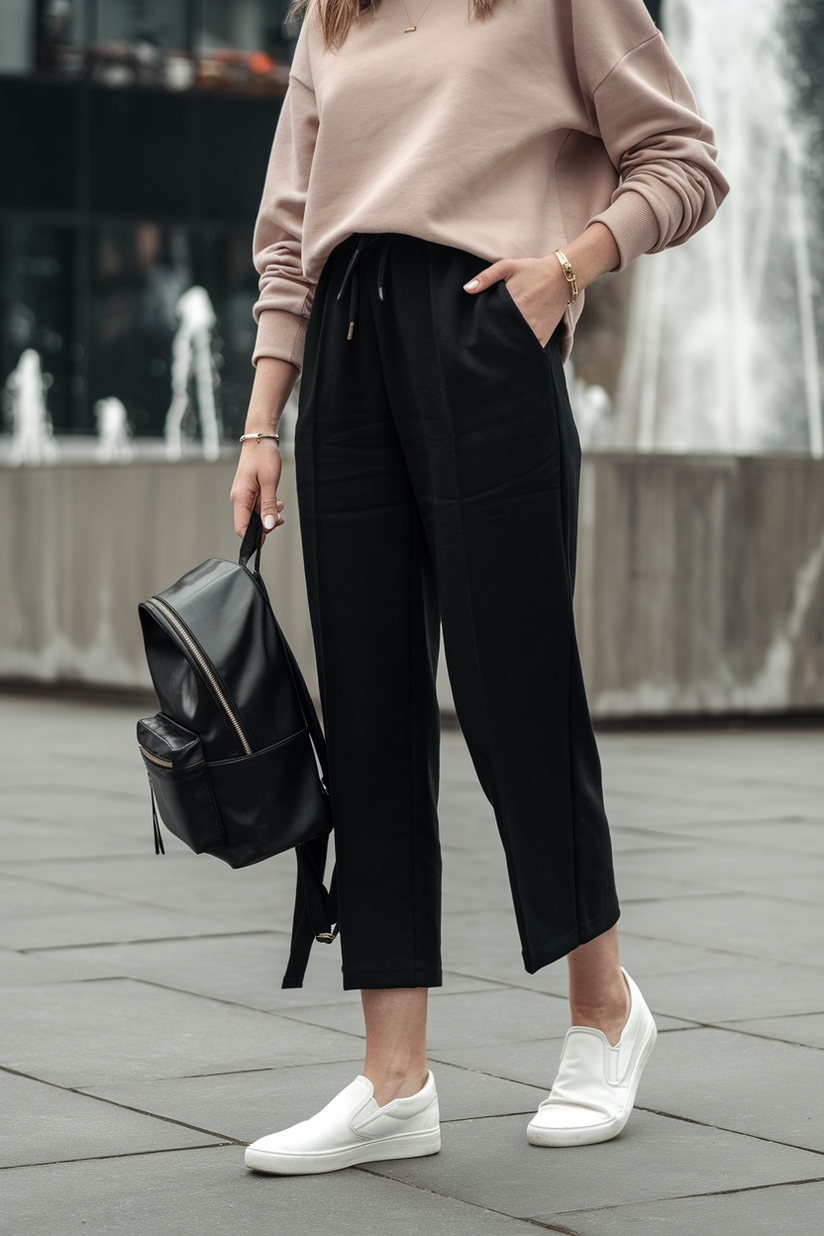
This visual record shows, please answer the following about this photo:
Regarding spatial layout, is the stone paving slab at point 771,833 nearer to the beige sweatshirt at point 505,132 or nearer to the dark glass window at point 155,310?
the beige sweatshirt at point 505,132

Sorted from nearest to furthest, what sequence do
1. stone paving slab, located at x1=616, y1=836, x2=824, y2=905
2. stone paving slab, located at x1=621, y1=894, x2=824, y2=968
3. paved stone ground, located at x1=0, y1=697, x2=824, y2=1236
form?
1. paved stone ground, located at x1=0, y1=697, x2=824, y2=1236
2. stone paving slab, located at x1=621, y1=894, x2=824, y2=968
3. stone paving slab, located at x1=616, y1=836, x2=824, y2=905

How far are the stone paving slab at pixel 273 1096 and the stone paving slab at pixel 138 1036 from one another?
0.06 m

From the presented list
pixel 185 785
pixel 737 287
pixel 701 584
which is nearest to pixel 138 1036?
pixel 185 785

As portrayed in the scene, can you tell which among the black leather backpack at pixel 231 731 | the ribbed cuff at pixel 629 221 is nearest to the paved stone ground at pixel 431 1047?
the black leather backpack at pixel 231 731

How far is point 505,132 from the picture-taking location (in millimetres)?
2654

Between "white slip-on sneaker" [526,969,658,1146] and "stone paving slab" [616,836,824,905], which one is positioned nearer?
"white slip-on sneaker" [526,969,658,1146]

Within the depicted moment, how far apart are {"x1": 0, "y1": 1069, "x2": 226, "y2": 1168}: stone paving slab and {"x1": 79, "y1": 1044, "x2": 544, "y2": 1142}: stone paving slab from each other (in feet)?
0.14

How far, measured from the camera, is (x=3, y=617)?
11133 mm

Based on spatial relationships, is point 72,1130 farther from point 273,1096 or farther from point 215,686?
point 215,686

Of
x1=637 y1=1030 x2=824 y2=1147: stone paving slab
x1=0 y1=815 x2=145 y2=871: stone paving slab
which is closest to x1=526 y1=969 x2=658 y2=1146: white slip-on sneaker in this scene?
x1=637 y1=1030 x2=824 y2=1147: stone paving slab

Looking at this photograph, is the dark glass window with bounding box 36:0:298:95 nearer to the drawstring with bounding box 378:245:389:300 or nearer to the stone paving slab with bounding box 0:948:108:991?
the stone paving slab with bounding box 0:948:108:991

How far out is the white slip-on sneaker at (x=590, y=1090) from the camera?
2.71m

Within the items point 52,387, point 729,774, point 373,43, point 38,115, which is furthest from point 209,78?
point 373,43

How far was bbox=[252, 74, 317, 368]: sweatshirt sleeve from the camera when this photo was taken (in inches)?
113
